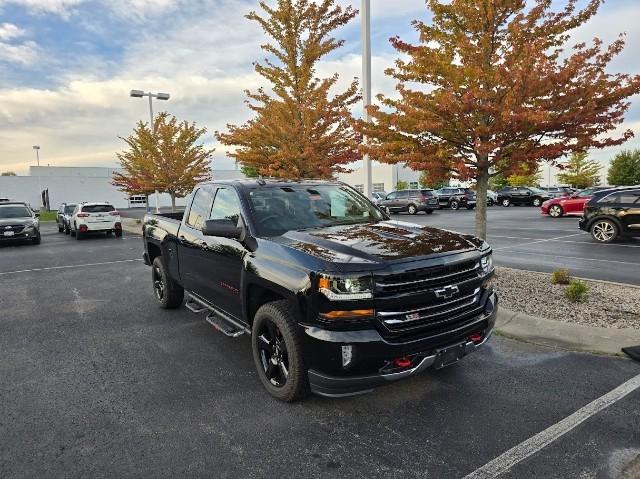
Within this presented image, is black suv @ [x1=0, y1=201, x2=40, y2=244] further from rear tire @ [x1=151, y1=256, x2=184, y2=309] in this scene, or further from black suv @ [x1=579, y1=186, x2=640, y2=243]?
black suv @ [x1=579, y1=186, x2=640, y2=243]

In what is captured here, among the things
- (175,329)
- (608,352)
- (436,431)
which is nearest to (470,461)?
(436,431)

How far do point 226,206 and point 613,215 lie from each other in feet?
41.8

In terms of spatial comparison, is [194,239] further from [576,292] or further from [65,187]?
[65,187]

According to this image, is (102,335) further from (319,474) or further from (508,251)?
(508,251)

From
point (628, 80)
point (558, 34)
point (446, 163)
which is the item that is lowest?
point (446, 163)

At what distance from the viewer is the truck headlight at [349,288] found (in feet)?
9.91

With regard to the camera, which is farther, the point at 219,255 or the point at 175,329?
the point at 175,329

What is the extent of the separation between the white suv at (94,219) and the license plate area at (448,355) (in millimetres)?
18566

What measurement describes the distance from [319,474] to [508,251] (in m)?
10.7

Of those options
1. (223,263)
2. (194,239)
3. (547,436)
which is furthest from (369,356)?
(194,239)

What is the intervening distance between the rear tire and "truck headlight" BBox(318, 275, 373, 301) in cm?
393

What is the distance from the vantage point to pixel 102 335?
5.52 metres

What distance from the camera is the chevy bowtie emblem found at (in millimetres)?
→ 3260

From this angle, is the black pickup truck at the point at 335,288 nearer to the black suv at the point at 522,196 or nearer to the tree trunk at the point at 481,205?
the tree trunk at the point at 481,205
